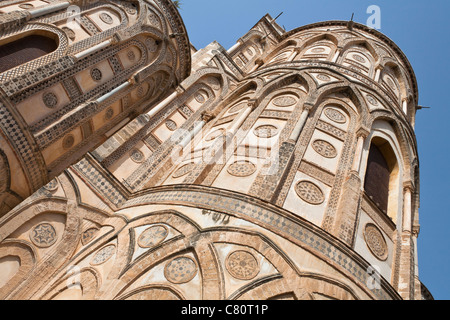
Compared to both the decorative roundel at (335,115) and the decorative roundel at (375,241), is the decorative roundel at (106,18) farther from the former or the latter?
the decorative roundel at (375,241)

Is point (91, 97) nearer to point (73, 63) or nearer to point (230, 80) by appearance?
point (73, 63)

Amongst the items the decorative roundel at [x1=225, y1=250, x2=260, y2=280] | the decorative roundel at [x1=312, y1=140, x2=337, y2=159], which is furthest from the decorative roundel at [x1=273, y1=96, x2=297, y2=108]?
the decorative roundel at [x1=225, y1=250, x2=260, y2=280]

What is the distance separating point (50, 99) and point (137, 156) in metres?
3.18

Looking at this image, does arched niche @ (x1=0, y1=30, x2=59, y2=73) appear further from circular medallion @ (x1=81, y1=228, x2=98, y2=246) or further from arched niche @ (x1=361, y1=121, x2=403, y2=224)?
arched niche @ (x1=361, y1=121, x2=403, y2=224)

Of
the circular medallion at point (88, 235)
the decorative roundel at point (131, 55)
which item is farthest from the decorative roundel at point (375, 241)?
the decorative roundel at point (131, 55)

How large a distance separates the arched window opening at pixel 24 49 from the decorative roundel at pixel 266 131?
16.5ft

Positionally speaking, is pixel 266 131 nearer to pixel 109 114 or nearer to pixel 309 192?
pixel 309 192

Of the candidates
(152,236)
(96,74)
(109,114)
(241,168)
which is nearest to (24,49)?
(96,74)

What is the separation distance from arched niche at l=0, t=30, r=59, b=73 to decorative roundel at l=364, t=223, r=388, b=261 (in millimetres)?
7591

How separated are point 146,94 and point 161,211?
4.52 m

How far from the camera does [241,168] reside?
8.55 metres

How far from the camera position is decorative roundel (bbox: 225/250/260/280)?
19.9 feet
